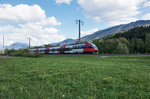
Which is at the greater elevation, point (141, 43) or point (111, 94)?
point (141, 43)

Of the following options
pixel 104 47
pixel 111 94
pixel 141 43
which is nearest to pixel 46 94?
pixel 111 94

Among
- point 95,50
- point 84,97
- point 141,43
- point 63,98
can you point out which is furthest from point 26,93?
point 141,43

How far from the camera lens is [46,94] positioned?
3926mm

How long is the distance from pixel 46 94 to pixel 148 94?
12.0 feet

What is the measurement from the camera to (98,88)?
15.1ft

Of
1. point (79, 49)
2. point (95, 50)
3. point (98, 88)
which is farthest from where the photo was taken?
point (79, 49)

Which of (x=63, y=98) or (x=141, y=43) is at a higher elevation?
(x=141, y=43)

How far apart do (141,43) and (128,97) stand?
83607mm

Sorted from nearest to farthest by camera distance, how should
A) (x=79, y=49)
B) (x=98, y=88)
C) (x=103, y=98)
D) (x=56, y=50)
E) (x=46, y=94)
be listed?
(x=103, y=98)
(x=46, y=94)
(x=98, y=88)
(x=79, y=49)
(x=56, y=50)

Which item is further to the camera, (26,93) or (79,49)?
(79,49)

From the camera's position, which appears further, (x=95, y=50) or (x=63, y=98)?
(x=95, y=50)

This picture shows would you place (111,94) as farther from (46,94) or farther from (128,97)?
(46,94)

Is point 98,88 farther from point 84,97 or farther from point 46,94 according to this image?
point 46,94

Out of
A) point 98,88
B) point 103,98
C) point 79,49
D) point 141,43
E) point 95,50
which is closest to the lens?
point 103,98
